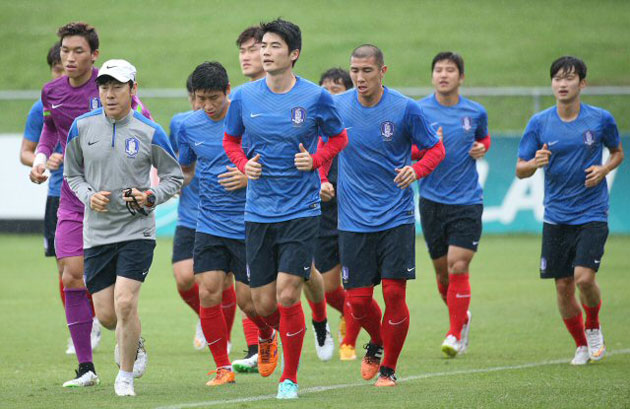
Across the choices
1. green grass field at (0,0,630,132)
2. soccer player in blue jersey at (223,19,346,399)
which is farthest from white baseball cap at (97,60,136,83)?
green grass field at (0,0,630,132)

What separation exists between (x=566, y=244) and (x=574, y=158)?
75 cm

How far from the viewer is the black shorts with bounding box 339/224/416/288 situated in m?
8.34

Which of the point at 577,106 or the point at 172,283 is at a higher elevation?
the point at 577,106

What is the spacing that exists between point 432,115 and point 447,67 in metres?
0.50

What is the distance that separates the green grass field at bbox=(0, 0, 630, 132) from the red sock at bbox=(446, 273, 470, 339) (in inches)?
647

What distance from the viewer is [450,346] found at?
9898mm

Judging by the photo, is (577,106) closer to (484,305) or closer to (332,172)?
(332,172)

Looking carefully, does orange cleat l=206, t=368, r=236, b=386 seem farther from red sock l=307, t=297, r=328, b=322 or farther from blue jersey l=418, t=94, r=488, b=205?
blue jersey l=418, t=94, r=488, b=205

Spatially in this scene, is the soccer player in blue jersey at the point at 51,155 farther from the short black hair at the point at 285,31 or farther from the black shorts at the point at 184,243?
the short black hair at the point at 285,31

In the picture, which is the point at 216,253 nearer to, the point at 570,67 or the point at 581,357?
the point at 581,357

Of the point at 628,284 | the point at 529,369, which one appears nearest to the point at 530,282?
the point at 628,284

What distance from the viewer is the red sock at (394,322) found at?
8359mm

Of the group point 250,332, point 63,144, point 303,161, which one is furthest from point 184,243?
point 303,161

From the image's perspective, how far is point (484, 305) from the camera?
1356cm
